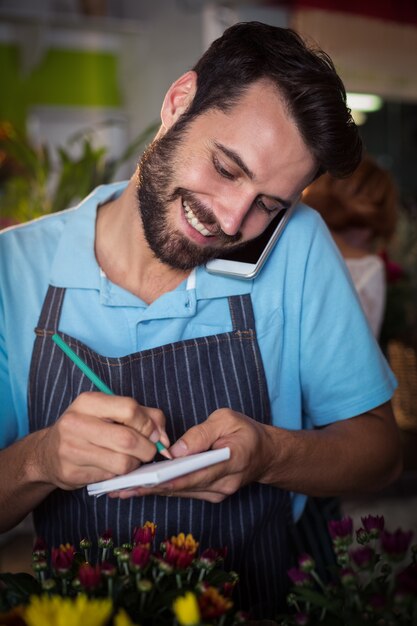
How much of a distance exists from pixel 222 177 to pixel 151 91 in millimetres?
5385

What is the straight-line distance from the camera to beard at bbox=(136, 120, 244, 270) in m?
1.24

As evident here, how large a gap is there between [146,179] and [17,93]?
308 inches

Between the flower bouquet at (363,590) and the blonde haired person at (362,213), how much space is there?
1.94m

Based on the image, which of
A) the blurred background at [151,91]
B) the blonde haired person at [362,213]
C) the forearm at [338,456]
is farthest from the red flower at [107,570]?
the blonde haired person at [362,213]

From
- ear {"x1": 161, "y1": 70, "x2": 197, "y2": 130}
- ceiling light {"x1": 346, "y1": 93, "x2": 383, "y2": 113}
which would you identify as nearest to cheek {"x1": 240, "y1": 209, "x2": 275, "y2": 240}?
ear {"x1": 161, "y1": 70, "x2": 197, "y2": 130}

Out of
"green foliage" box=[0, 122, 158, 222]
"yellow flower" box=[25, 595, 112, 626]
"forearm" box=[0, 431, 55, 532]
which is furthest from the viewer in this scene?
"green foliage" box=[0, 122, 158, 222]

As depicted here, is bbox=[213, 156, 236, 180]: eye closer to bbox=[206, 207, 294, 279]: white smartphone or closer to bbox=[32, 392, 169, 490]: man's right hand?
bbox=[206, 207, 294, 279]: white smartphone

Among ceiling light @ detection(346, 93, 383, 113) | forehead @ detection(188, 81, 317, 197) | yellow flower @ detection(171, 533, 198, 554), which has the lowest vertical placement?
yellow flower @ detection(171, 533, 198, 554)

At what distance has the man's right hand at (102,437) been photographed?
93cm

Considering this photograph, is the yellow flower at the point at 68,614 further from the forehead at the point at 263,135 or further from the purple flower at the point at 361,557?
the forehead at the point at 263,135

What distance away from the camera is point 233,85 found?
1.21 m

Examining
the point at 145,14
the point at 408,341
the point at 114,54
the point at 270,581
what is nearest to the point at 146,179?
the point at 270,581

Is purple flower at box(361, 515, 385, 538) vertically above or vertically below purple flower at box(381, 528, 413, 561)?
below

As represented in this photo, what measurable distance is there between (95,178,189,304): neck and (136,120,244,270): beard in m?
0.08
